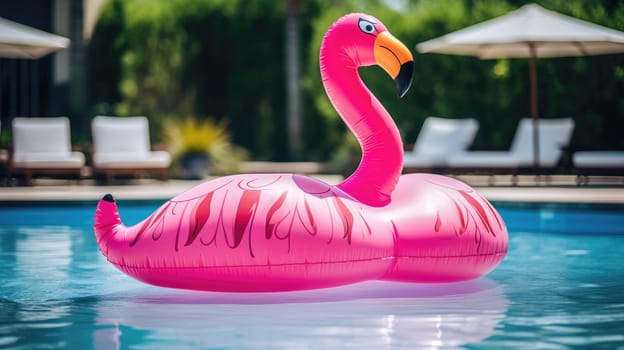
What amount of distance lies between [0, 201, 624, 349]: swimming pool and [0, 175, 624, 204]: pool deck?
8.43 feet

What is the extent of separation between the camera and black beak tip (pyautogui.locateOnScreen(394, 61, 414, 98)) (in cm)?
609

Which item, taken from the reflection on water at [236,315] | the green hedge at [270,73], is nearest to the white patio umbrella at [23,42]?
the green hedge at [270,73]

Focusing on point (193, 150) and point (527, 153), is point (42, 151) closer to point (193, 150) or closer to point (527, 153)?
point (193, 150)

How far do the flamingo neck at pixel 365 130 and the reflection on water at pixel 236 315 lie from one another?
2.10ft

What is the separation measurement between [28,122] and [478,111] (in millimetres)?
7422

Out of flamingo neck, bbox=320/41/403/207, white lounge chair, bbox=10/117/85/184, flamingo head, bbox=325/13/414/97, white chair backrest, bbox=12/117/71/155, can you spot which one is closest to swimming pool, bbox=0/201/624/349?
flamingo neck, bbox=320/41/403/207

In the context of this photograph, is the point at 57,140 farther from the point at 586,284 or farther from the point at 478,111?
the point at 586,284

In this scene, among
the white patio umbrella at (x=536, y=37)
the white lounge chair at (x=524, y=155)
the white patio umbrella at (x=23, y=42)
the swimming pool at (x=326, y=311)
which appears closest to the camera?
the swimming pool at (x=326, y=311)

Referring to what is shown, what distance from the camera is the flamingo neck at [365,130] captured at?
6277mm

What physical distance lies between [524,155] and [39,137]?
687 centimetres

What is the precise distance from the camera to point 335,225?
5871 mm

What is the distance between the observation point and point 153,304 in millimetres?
6023

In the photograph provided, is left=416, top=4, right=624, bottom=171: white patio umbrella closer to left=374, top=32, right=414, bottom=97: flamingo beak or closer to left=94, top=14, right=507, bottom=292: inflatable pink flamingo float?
left=94, top=14, right=507, bottom=292: inflatable pink flamingo float

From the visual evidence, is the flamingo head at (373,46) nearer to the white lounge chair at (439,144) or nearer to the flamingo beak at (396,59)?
the flamingo beak at (396,59)
